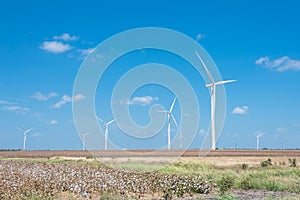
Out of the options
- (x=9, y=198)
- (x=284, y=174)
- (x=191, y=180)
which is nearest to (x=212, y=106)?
(x=284, y=174)

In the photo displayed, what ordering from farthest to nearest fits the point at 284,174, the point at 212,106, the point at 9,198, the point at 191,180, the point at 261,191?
the point at 212,106 → the point at 284,174 → the point at 191,180 → the point at 261,191 → the point at 9,198

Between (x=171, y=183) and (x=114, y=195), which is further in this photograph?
(x=171, y=183)

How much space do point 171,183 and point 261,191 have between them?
12.1 feet

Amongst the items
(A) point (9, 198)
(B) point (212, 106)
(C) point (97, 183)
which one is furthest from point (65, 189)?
(B) point (212, 106)

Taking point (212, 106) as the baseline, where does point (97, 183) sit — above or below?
below

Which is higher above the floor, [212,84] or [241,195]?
[212,84]

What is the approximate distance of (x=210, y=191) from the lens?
59.5 feet

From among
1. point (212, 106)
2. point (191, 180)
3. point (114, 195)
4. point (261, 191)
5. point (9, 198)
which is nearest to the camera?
point (9, 198)

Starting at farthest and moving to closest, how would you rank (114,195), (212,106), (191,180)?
(212,106) → (191,180) → (114,195)

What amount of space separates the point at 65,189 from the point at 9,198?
323 centimetres

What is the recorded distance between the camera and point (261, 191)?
58.8 feet

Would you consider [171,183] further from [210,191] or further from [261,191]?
[261,191]

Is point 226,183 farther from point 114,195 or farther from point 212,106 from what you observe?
point 212,106

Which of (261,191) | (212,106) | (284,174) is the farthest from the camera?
(212,106)
